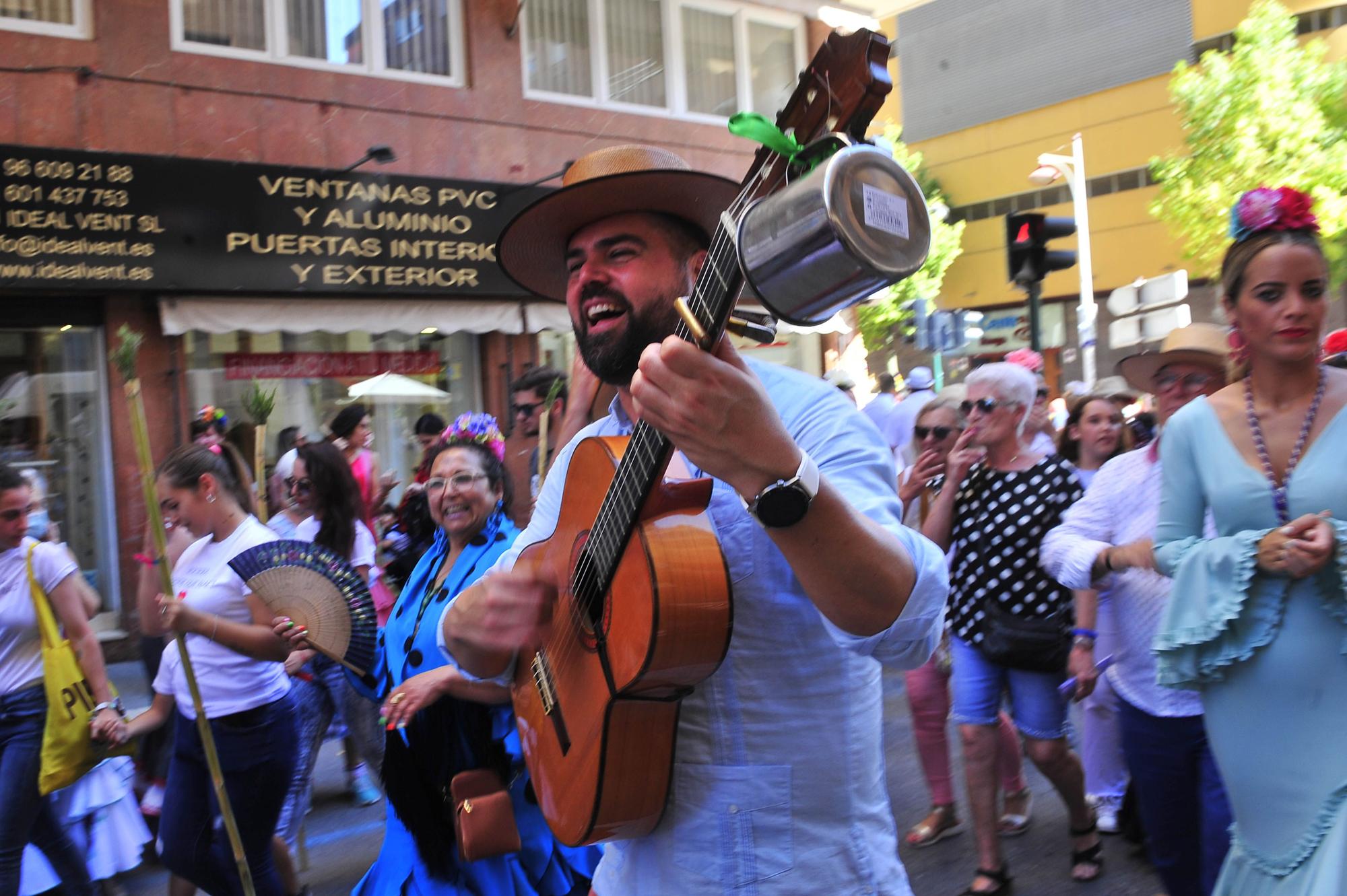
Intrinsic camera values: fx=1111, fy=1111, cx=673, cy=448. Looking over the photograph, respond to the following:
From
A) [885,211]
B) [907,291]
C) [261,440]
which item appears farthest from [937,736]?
[907,291]

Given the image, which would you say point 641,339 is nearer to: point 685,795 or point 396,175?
point 685,795

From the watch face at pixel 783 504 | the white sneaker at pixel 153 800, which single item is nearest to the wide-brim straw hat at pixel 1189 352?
the watch face at pixel 783 504

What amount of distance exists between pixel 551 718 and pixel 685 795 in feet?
1.08

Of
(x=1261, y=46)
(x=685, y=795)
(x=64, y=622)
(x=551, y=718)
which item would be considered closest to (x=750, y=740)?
(x=685, y=795)

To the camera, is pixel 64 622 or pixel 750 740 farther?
pixel 64 622

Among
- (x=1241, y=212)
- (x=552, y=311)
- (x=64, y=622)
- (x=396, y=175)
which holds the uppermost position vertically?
(x=396, y=175)

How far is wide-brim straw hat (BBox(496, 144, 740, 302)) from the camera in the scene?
6.10ft

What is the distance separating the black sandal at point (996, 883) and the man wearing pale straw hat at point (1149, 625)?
924mm

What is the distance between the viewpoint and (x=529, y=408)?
6664 millimetres

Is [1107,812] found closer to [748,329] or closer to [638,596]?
[638,596]

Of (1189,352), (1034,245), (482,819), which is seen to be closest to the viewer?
(482,819)

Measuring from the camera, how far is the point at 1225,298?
2.72 meters

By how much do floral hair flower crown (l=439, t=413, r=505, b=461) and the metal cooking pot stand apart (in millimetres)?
2933

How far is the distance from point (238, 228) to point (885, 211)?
1032 cm
